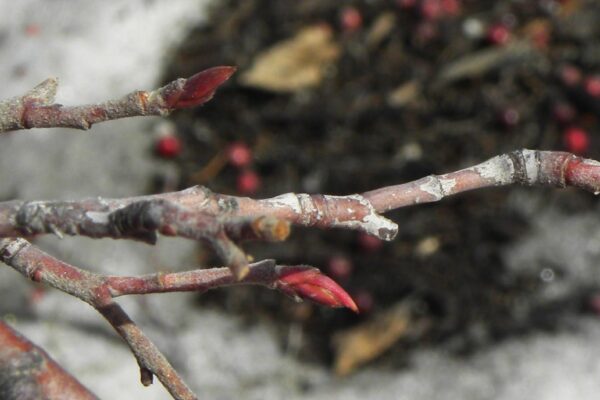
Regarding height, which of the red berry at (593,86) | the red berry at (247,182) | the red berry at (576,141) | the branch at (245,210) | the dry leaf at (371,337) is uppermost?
the red berry at (593,86)

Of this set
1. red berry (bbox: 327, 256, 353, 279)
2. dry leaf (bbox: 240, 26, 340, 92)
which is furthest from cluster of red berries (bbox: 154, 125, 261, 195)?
red berry (bbox: 327, 256, 353, 279)

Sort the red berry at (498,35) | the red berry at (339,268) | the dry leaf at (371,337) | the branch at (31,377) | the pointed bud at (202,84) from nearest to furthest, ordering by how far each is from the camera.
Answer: the branch at (31,377) → the pointed bud at (202,84) → the dry leaf at (371,337) → the red berry at (339,268) → the red berry at (498,35)

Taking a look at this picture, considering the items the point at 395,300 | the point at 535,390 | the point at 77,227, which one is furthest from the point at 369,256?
the point at 77,227

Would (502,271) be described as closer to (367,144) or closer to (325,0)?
(367,144)

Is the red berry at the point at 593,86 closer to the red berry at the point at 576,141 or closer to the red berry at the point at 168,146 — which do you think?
the red berry at the point at 576,141

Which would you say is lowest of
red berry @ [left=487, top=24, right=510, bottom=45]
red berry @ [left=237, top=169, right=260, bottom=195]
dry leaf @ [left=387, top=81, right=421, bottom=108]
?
red berry @ [left=237, top=169, right=260, bottom=195]

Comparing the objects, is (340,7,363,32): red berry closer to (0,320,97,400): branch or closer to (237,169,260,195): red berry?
(237,169,260,195): red berry

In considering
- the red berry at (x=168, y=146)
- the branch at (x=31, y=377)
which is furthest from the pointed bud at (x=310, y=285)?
the red berry at (x=168, y=146)
